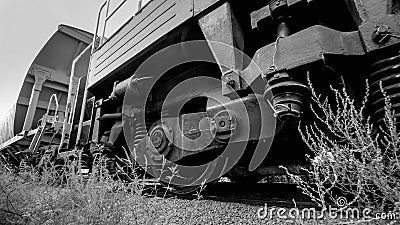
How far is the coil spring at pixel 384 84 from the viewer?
4.89 feet

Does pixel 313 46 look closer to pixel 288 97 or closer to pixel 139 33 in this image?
pixel 288 97

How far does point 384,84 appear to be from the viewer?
5.12 feet

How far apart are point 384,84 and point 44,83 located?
24.0 ft

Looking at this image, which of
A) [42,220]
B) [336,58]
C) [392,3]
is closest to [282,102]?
[336,58]

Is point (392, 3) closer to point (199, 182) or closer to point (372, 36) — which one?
point (372, 36)

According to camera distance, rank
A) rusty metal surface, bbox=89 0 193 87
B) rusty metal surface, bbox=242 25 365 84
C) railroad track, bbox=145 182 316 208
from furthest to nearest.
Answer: rusty metal surface, bbox=89 0 193 87
railroad track, bbox=145 182 316 208
rusty metal surface, bbox=242 25 365 84

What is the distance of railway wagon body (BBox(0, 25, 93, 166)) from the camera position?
6.66 meters

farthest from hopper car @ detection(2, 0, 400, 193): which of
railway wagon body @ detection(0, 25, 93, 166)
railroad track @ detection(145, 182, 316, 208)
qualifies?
railway wagon body @ detection(0, 25, 93, 166)

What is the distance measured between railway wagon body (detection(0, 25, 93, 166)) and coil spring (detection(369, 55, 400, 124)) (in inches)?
247

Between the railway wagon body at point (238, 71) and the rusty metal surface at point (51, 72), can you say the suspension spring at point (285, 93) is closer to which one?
the railway wagon body at point (238, 71)

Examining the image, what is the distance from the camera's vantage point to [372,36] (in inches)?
62.4

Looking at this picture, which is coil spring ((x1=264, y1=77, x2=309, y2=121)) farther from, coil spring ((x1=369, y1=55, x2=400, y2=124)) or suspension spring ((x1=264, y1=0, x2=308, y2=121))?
coil spring ((x1=369, y1=55, x2=400, y2=124))

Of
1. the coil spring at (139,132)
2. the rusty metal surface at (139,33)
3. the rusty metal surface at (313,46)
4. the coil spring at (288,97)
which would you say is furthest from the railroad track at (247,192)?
the rusty metal surface at (139,33)

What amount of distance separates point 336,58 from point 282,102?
43 centimetres
